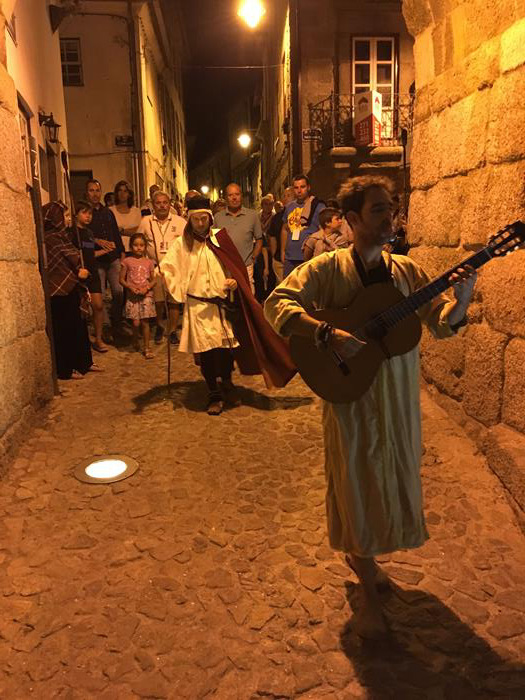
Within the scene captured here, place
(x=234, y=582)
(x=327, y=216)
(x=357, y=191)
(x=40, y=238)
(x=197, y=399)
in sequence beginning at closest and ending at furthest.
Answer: (x=357, y=191), (x=234, y=582), (x=40, y=238), (x=197, y=399), (x=327, y=216)

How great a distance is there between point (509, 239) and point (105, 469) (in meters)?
3.26

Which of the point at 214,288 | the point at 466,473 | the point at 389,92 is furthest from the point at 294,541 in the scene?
the point at 389,92

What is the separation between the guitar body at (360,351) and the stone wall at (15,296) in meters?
2.84

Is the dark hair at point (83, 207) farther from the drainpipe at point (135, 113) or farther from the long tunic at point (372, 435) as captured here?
the drainpipe at point (135, 113)

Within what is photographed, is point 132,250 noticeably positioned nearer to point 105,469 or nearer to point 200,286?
point 200,286

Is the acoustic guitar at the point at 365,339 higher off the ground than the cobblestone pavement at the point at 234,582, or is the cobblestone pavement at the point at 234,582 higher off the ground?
the acoustic guitar at the point at 365,339

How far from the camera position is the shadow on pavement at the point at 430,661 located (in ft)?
7.33

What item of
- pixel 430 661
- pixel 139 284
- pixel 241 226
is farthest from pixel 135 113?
pixel 430 661

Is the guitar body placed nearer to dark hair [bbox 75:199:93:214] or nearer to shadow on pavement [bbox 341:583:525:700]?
shadow on pavement [bbox 341:583:525:700]

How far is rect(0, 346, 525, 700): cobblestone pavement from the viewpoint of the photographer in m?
2.34

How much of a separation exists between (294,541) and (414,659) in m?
1.03

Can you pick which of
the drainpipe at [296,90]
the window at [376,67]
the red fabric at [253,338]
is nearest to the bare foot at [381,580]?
the red fabric at [253,338]

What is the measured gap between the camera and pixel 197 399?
5887mm

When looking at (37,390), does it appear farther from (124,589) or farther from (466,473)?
(466,473)
